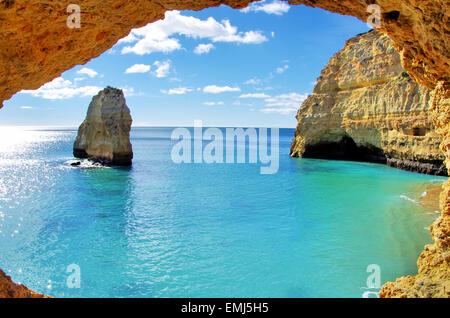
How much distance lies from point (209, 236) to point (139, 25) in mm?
9963

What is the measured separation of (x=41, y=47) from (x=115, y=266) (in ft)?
26.3

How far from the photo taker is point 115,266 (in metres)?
10.3

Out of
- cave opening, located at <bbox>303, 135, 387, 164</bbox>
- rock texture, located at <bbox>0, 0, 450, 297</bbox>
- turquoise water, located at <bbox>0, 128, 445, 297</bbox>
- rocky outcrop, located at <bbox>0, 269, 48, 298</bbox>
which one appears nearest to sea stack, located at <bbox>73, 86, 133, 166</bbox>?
turquoise water, located at <bbox>0, 128, 445, 297</bbox>

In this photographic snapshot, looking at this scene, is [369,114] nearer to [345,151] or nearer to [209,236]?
[345,151]

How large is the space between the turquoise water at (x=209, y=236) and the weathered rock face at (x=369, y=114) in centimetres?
622

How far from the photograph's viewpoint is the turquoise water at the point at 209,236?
931 cm

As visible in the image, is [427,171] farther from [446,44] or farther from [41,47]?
[41,47]

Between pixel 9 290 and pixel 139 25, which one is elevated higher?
pixel 139 25

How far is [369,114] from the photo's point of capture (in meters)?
35.0
